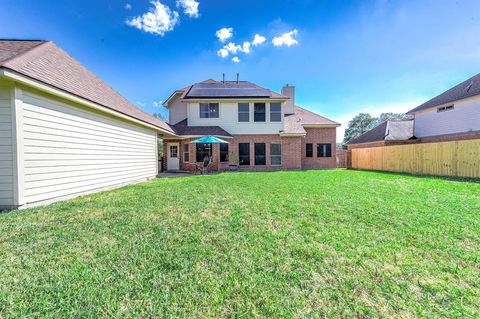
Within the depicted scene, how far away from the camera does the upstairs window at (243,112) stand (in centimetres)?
1603

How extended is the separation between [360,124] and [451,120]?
41218mm

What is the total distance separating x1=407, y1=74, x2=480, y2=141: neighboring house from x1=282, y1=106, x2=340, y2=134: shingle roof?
26.4 ft

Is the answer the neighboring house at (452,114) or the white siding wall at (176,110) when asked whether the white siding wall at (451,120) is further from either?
the white siding wall at (176,110)

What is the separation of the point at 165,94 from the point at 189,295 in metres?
20.9

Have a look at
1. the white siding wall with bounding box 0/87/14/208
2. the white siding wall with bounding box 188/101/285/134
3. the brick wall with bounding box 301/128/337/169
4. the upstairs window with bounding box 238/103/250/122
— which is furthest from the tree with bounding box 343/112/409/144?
the white siding wall with bounding box 0/87/14/208

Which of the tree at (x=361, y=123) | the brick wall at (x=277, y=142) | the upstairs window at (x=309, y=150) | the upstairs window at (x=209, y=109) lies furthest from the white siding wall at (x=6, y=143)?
the tree at (x=361, y=123)

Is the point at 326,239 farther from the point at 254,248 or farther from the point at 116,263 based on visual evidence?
the point at 116,263

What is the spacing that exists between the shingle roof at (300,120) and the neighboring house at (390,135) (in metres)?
6.65

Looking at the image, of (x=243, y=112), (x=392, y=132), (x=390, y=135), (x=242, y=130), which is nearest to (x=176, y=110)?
(x=243, y=112)

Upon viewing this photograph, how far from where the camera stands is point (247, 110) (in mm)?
16047

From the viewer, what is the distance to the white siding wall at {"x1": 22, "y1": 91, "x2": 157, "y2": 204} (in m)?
5.12

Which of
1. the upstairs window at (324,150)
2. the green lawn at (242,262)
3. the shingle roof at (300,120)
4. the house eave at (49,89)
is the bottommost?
the green lawn at (242,262)

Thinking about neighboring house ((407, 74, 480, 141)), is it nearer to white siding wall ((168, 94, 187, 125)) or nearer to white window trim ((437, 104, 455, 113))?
white window trim ((437, 104, 455, 113))

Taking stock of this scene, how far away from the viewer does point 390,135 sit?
20.3 meters
